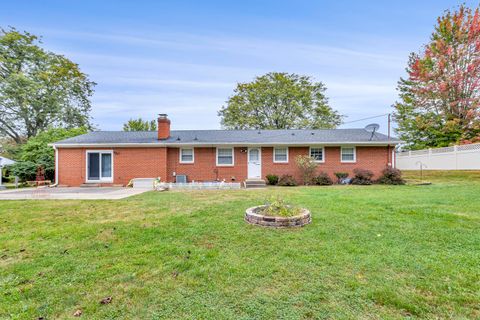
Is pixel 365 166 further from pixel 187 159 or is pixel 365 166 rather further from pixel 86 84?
pixel 86 84

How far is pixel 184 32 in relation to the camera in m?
15.0

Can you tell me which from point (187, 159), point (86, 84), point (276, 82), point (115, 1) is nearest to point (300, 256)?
point (187, 159)

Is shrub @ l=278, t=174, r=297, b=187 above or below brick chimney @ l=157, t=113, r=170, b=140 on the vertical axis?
below

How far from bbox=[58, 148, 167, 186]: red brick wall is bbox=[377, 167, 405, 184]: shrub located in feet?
42.6

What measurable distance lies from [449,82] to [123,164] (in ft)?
83.1

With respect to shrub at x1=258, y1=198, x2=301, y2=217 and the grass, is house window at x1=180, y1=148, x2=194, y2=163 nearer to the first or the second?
the grass

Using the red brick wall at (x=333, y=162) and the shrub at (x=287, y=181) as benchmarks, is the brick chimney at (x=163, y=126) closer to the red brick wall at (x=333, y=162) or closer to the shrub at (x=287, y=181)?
the red brick wall at (x=333, y=162)

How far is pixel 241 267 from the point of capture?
299 centimetres

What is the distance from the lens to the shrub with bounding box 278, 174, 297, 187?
13211 millimetres

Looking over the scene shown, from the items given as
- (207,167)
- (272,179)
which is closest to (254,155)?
(272,179)

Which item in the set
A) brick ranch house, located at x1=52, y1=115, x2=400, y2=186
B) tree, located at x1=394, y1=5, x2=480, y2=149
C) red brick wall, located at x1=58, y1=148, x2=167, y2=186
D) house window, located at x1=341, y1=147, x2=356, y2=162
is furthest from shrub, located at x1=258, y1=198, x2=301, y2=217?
tree, located at x1=394, y1=5, x2=480, y2=149

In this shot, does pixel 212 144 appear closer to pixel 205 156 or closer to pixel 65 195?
pixel 205 156

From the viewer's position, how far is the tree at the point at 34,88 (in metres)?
21.0

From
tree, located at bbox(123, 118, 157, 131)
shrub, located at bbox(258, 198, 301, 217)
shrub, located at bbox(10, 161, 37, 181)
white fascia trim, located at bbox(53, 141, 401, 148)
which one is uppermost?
tree, located at bbox(123, 118, 157, 131)
